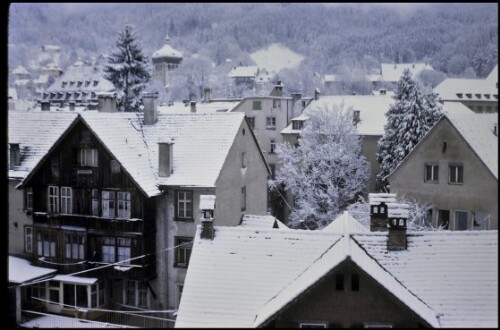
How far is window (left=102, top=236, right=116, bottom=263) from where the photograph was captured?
1133cm

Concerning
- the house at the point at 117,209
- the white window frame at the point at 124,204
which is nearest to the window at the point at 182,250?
the house at the point at 117,209

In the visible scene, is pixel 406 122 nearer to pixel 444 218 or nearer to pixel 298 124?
pixel 298 124

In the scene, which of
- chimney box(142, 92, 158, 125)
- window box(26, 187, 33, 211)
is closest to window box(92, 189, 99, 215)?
window box(26, 187, 33, 211)

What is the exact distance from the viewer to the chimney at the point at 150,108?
42.1 ft

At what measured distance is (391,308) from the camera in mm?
5883

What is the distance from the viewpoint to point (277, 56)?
11.9 metres

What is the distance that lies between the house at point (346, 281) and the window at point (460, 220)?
2172 mm

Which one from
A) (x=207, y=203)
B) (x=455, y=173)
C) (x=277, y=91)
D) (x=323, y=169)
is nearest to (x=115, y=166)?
(x=207, y=203)

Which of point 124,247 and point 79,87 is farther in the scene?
point 79,87

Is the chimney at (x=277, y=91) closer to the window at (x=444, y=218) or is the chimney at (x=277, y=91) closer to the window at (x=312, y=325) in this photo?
the window at (x=444, y=218)

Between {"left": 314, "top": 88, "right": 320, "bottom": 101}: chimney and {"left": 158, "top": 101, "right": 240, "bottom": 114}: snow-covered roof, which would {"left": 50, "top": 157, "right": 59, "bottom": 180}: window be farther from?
{"left": 158, "top": 101, "right": 240, "bottom": 114}: snow-covered roof

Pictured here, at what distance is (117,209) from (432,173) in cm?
594
